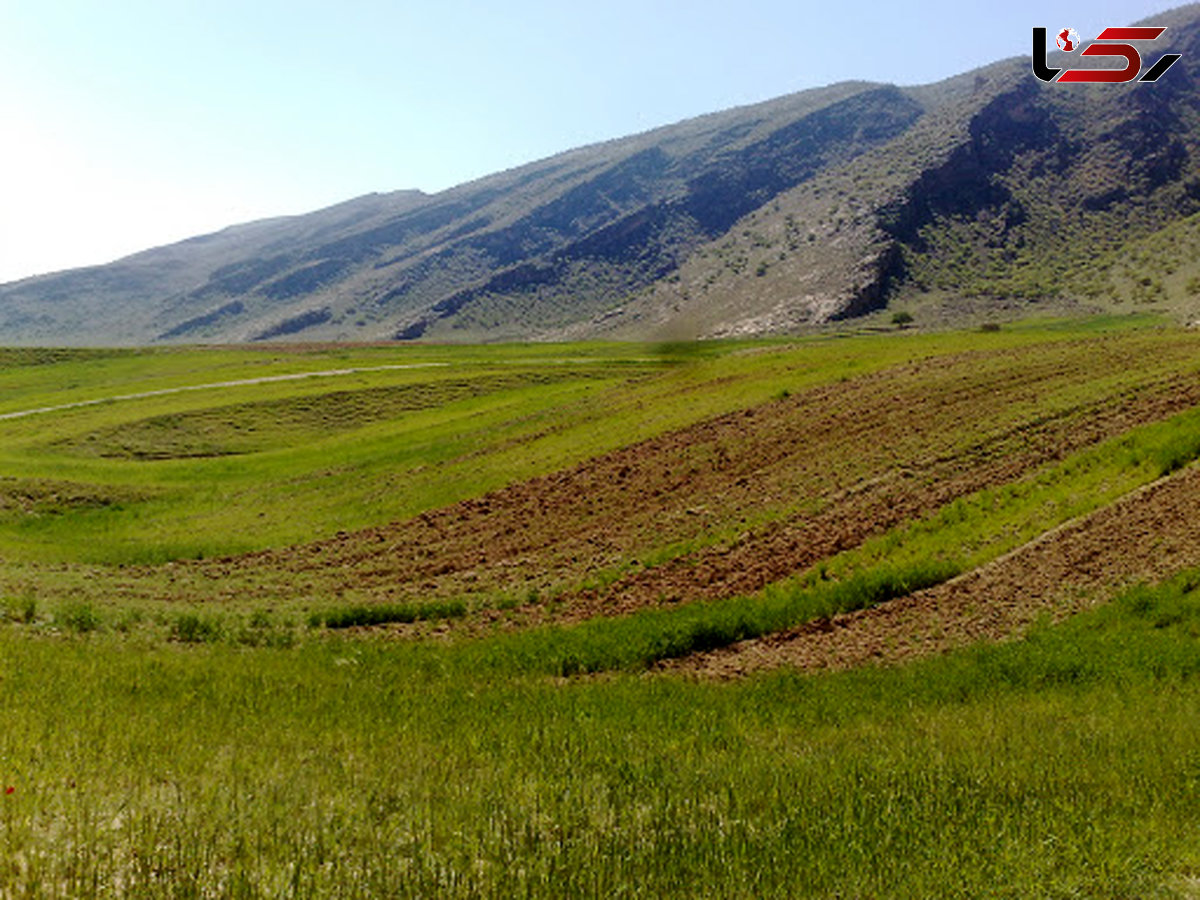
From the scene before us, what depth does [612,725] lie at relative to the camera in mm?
10039

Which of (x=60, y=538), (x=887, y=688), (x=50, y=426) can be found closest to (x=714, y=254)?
(x=50, y=426)

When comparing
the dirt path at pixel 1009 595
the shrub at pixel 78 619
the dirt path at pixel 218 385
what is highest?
the dirt path at pixel 218 385

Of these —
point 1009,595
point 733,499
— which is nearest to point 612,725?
point 1009,595

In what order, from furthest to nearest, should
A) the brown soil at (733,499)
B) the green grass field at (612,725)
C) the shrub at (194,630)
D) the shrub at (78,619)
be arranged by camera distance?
1. the brown soil at (733,499)
2. the shrub at (194,630)
3. the shrub at (78,619)
4. the green grass field at (612,725)

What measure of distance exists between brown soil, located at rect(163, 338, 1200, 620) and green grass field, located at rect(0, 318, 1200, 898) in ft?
0.93

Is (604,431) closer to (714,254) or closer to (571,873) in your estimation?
(571,873)

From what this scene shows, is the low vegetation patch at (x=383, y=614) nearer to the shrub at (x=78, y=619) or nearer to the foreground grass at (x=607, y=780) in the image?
the shrub at (x=78, y=619)

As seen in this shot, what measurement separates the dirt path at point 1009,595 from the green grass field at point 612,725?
1.71ft

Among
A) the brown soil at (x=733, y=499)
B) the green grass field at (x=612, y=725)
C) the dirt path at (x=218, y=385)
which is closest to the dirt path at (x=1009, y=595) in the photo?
the green grass field at (x=612, y=725)

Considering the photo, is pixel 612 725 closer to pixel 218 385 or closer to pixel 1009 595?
pixel 1009 595

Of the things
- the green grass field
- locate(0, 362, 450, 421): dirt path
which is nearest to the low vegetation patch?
the green grass field

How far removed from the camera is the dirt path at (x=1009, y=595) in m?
14.0

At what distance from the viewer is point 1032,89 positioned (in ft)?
601

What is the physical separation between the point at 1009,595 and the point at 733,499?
9.38 meters
